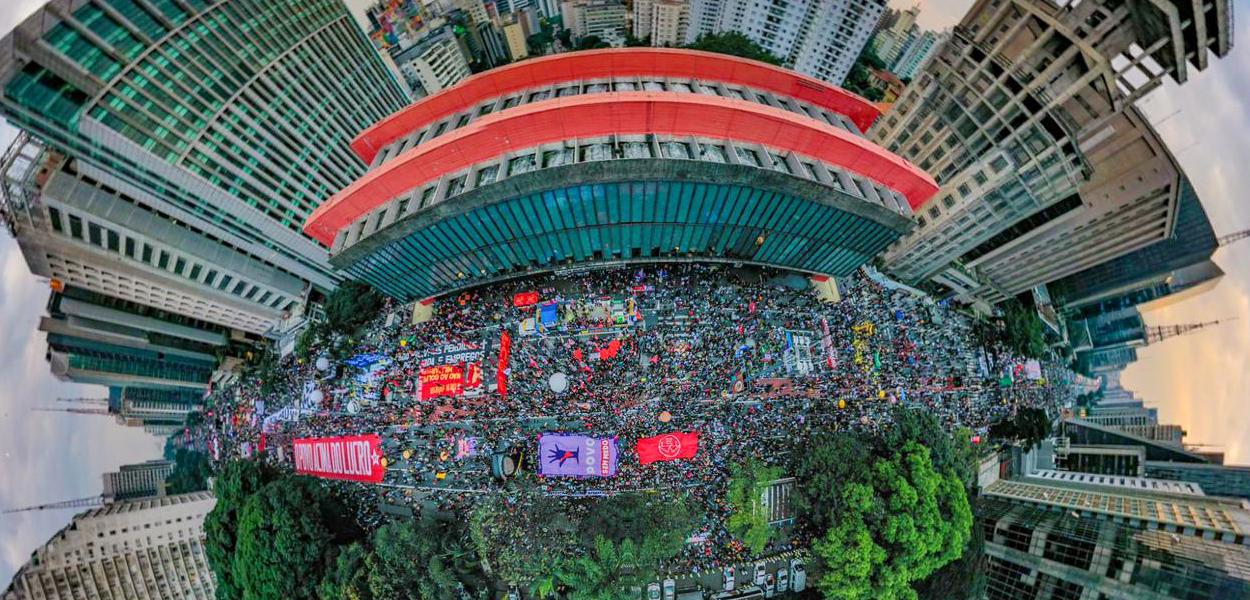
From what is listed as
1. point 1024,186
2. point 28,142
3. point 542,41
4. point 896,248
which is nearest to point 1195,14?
point 1024,186

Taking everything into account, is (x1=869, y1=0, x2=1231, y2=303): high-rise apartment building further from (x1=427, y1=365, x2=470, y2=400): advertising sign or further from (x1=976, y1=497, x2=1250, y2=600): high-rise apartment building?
(x1=427, y1=365, x2=470, y2=400): advertising sign

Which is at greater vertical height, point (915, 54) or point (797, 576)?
point (915, 54)

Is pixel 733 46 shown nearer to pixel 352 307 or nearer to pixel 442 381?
pixel 442 381

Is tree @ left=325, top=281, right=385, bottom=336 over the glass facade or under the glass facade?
under

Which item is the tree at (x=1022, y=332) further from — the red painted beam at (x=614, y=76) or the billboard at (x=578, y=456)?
the billboard at (x=578, y=456)

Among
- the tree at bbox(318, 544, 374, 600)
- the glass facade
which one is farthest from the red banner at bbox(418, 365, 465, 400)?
the tree at bbox(318, 544, 374, 600)

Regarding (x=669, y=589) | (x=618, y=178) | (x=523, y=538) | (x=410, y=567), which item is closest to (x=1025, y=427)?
(x=669, y=589)

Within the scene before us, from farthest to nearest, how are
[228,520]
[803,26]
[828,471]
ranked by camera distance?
[803,26], [228,520], [828,471]
